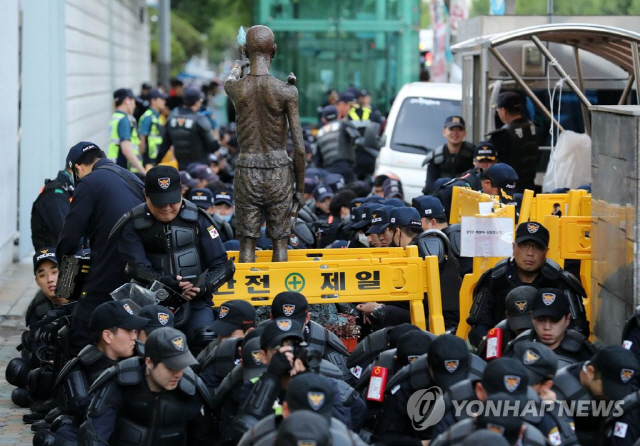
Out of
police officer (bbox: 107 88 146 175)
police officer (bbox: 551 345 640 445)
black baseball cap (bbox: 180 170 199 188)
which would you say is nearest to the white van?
black baseball cap (bbox: 180 170 199 188)

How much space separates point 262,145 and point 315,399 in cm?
354

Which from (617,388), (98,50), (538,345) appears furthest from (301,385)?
(98,50)

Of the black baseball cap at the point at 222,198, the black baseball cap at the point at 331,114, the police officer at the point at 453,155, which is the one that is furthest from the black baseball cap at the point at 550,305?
the black baseball cap at the point at 331,114

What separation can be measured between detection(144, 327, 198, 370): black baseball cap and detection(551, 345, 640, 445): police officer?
6.64 feet

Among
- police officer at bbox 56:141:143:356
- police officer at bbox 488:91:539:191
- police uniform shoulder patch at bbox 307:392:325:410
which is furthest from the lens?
police officer at bbox 488:91:539:191

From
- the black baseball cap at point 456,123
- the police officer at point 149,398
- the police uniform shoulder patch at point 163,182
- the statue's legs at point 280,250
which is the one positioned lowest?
the police officer at point 149,398

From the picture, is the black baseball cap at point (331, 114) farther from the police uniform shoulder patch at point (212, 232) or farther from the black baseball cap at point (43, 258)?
the police uniform shoulder patch at point (212, 232)

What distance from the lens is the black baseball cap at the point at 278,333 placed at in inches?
243

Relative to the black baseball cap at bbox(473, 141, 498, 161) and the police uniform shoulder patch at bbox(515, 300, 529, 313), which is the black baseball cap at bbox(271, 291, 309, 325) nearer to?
the police uniform shoulder patch at bbox(515, 300, 529, 313)

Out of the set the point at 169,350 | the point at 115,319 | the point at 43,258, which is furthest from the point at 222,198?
the point at 169,350

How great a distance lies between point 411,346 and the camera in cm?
678

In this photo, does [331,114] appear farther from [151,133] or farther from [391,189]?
[391,189]

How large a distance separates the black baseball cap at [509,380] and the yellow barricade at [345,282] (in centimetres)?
273

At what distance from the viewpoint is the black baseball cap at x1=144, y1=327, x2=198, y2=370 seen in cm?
617
